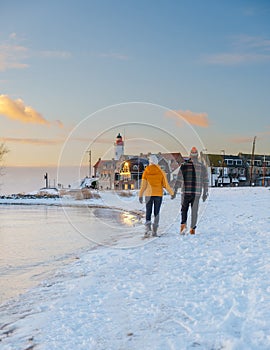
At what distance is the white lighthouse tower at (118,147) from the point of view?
1182 cm

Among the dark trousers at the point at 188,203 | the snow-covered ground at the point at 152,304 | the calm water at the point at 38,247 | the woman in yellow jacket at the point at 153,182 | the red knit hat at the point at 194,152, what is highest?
the red knit hat at the point at 194,152

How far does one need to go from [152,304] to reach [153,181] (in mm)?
6114

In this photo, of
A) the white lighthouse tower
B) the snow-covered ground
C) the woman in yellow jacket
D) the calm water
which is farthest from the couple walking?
the snow-covered ground

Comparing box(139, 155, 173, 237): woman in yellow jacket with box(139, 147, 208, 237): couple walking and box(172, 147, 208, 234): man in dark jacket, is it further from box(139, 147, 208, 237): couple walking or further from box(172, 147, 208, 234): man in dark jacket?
box(172, 147, 208, 234): man in dark jacket

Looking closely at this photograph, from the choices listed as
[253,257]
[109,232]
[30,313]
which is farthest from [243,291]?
[109,232]

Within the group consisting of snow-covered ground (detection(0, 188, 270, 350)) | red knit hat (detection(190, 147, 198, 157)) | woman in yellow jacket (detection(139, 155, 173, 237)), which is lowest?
snow-covered ground (detection(0, 188, 270, 350))

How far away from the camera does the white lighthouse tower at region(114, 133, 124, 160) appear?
1182 cm

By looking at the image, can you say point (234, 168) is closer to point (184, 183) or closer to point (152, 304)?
point (184, 183)

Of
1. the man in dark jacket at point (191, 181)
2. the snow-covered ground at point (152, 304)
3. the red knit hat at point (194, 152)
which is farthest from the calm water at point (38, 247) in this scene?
the red knit hat at point (194, 152)

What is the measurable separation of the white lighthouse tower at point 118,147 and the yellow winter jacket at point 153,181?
90 cm

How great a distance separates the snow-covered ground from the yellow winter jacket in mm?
2468

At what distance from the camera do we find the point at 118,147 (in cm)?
1191

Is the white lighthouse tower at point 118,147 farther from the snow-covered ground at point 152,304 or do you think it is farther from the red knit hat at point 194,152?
the snow-covered ground at point 152,304

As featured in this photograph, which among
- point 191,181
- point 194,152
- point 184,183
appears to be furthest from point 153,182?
point 194,152
